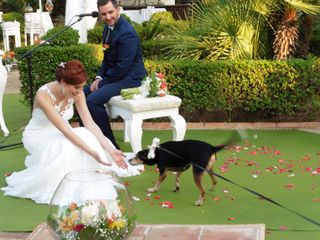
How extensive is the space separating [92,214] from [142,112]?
3.74 meters

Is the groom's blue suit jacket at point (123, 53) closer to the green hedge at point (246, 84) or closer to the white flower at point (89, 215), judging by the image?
the green hedge at point (246, 84)

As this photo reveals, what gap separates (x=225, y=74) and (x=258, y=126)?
2.75 feet

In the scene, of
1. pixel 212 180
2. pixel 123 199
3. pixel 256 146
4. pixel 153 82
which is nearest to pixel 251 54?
pixel 256 146

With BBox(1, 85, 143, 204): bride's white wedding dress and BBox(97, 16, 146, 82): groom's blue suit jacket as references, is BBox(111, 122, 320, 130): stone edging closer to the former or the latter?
BBox(97, 16, 146, 82): groom's blue suit jacket

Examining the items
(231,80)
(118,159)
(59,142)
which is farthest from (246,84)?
(118,159)

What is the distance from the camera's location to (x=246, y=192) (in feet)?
17.3

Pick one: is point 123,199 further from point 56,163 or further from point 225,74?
point 225,74

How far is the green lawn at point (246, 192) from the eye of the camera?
15.0 feet

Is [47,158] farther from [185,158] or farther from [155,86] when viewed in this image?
[155,86]

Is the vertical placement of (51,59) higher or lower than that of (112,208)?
lower

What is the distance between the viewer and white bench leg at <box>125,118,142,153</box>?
20.5 feet

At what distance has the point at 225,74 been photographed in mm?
8180

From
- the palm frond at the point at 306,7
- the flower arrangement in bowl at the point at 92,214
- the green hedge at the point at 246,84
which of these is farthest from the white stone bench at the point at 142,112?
the flower arrangement in bowl at the point at 92,214

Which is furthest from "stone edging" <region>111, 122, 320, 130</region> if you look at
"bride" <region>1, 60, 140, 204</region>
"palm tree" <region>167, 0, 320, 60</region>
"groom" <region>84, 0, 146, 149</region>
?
"bride" <region>1, 60, 140, 204</region>
